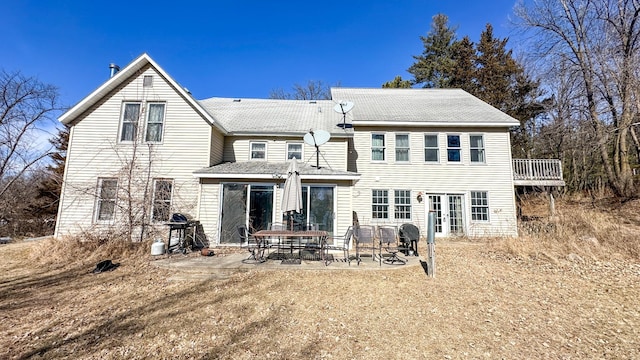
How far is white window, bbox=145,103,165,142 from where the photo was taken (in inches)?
426

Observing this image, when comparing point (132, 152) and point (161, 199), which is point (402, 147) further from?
point (132, 152)

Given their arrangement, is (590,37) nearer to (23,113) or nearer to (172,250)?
(172,250)

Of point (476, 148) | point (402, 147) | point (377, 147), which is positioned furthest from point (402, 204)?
point (476, 148)

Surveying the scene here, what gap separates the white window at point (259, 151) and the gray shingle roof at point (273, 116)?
0.58 meters

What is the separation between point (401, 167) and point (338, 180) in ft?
15.7

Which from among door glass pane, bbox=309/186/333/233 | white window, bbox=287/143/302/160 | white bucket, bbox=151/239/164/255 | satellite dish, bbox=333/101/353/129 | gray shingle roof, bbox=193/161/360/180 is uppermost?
satellite dish, bbox=333/101/353/129

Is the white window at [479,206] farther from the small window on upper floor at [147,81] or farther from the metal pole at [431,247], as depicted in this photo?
the small window on upper floor at [147,81]

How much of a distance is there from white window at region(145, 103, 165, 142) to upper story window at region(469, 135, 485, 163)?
14.2 metres

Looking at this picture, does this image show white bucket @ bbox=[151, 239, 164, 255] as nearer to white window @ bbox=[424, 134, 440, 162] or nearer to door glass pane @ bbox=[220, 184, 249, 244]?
door glass pane @ bbox=[220, 184, 249, 244]

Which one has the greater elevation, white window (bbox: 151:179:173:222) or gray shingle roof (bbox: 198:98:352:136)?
gray shingle roof (bbox: 198:98:352:136)

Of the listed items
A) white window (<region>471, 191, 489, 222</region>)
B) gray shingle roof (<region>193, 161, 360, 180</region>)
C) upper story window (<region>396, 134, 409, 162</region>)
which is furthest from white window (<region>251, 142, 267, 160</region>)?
white window (<region>471, 191, 489, 222</region>)

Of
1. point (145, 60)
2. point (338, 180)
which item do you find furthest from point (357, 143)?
point (145, 60)

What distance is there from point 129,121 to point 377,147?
35.9 ft

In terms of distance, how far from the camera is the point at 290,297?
17.5 ft
